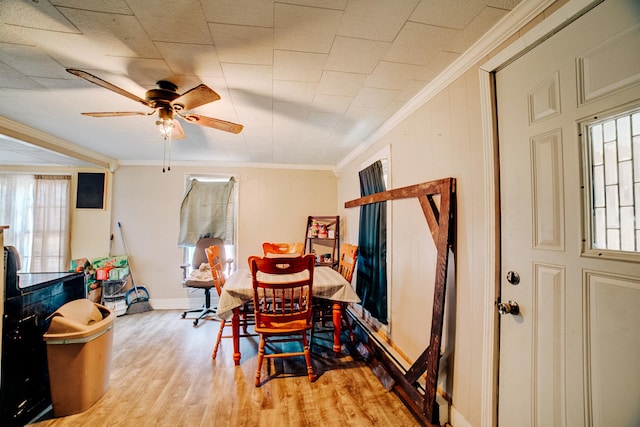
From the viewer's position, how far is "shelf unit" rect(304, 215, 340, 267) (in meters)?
4.16

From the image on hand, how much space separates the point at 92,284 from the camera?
3.55m

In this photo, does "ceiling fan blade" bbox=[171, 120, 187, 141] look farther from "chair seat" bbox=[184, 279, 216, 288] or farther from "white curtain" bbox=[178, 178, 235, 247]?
"chair seat" bbox=[184, 279, 216, 288]

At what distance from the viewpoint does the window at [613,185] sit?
2.77 ft

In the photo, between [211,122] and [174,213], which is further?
[174,213]

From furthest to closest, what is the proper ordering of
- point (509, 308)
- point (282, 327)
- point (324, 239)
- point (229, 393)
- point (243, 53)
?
point (324, 239) < point (282, 327) < point (229, 393) < point (243, 53) < point (509, 308)

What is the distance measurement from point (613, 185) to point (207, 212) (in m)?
4.33

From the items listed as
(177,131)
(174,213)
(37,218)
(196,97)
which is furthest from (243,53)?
(37,218)

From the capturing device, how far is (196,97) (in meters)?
1.73

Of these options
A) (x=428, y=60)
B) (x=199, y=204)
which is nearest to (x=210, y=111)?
(x=428, y=60)

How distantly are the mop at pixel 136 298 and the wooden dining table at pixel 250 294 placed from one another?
2.18 meters

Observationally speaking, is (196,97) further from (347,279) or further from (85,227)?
(85,227)

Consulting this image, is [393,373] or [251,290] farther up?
[251,290]

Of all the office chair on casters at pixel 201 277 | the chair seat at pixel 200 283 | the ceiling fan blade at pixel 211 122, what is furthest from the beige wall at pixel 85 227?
the ceiling fan blade at pixel 211 122

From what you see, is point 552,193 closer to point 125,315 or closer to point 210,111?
point 210,111
